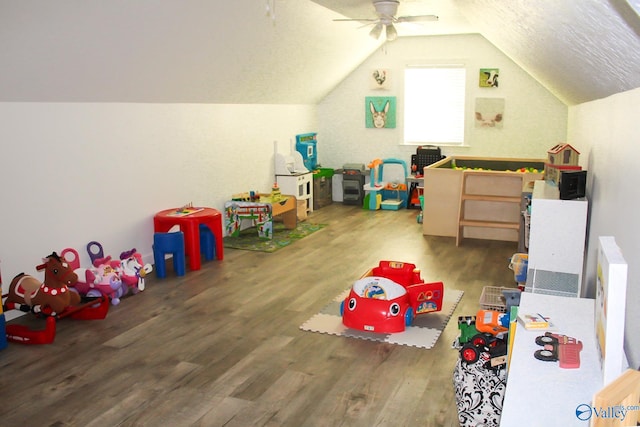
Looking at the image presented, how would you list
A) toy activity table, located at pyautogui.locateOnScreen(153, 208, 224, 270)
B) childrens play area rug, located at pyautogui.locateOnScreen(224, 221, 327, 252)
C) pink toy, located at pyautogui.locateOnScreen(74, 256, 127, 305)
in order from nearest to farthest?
pink toy, located at pyautogui.locateOnScreen(74, 256, 127, 305) < toy activity table, located at pyautogui.locateOnScreen(153, 208, 224, 270) < childrens play area rug, located at pyautogui.locateOnScreen(224, 221, 327, 252)

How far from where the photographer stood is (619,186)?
2.65m

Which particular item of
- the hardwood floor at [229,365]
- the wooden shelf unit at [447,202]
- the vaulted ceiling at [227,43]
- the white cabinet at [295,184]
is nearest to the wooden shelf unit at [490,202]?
the wooden shelf unit at [447,202]

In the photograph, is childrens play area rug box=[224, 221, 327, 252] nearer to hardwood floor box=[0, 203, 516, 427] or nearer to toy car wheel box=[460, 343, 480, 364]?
hardwood floor box=[0, 203, 516, 427]

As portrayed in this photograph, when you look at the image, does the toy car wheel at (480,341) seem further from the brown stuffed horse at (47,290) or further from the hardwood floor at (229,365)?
the brown stuffed horse at (47,290)

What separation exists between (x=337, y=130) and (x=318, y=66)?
177 cm

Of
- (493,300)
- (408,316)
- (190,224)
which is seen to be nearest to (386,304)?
(408,316)

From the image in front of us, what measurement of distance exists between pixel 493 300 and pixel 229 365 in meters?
1.84

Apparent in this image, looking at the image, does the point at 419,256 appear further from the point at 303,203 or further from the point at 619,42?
the point at 619,42

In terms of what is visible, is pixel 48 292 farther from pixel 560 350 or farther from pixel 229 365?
pixel 560 350

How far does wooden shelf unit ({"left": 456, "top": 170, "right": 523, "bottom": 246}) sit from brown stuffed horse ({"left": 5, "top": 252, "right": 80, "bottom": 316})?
4030mm

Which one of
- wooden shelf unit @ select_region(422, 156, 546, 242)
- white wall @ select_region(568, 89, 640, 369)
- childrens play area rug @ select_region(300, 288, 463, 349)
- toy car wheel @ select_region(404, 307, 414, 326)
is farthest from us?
wooden shelf unit @ select_region(422, 156, 546, 242)

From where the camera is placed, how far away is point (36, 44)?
3.62 m

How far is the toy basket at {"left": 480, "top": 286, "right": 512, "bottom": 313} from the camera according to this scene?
12.2ft

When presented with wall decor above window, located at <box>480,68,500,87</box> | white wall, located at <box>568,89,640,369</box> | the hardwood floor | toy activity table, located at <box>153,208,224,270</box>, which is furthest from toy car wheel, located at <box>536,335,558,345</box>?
wall decor above window, located at <box>480,68,500,87</box>
